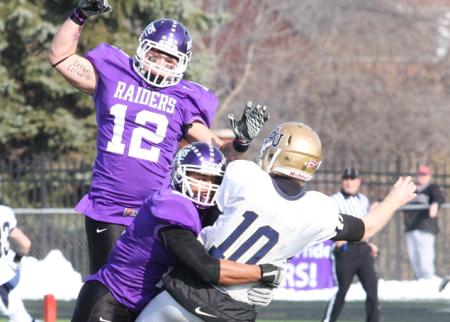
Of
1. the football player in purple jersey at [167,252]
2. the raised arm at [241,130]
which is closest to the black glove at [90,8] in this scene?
the raised arm at [241,130]

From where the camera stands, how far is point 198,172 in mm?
5398

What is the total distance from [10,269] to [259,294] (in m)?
4.26

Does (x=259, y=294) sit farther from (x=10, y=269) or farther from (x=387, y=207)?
(x=10, y=269)

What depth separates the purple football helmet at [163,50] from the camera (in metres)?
6.39

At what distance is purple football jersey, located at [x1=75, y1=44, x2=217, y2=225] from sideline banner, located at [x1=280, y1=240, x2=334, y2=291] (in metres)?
8.94

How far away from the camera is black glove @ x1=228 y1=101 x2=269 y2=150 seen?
6.24 meters

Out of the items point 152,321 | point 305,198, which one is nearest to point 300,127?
point 305,198

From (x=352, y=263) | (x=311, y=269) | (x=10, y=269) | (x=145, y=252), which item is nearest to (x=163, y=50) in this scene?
(x=145, y=252)

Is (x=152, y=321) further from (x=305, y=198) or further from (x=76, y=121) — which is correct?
(x=76, y=121)

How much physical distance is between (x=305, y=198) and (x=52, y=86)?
40.1 feet

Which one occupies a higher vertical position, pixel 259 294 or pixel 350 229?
pixel 350 229

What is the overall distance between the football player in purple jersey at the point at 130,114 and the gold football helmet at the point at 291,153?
1.00 m

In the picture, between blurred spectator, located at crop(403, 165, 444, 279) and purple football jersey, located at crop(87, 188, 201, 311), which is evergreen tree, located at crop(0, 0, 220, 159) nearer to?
blurred spectator, located at crop(403, 165, 444, 279)

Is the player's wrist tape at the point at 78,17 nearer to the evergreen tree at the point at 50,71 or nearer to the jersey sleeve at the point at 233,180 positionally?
the jersey sleeve at the point at 233,180
